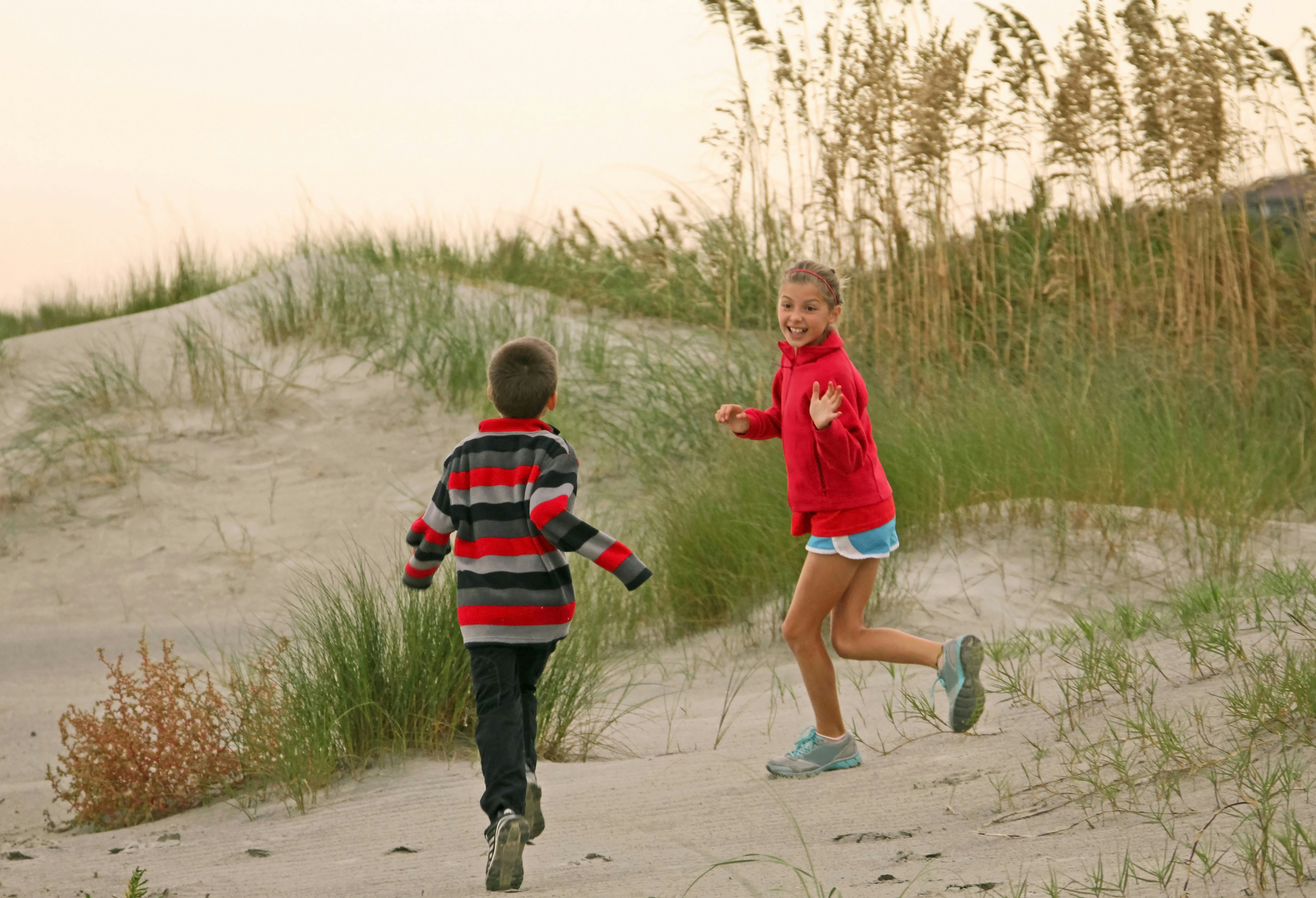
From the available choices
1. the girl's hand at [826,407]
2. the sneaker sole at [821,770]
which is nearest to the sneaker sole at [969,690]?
the sneaker sole at [821,770]

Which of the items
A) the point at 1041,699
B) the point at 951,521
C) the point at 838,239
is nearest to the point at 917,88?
the point at 838,239

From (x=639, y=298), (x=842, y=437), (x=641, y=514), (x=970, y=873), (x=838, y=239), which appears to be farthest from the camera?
(x=639, y=298)

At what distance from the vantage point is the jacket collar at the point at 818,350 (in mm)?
3467

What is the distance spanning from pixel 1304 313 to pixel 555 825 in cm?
711

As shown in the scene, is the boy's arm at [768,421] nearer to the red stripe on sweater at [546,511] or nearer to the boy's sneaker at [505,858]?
the red stripe on sweater at [546,511]

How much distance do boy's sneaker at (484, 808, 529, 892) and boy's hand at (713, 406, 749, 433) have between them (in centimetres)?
130

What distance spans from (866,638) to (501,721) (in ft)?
4.08

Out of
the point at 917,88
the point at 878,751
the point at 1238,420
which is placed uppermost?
the point at 917,88

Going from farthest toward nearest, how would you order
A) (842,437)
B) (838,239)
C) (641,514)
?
(838,239)
(641,514)
(842,437)

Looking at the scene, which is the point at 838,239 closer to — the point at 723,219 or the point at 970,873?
the point at 723,219

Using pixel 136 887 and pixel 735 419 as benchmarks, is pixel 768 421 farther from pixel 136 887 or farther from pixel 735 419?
pixel 136 887

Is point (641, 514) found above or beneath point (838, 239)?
beneath

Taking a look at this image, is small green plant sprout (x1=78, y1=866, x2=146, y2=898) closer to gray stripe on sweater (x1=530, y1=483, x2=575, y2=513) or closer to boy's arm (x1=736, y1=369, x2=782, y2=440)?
gray stripe on sweater (x1=530, y1=483, x2=575, y2=513)

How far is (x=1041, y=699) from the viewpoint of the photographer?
3.83m
